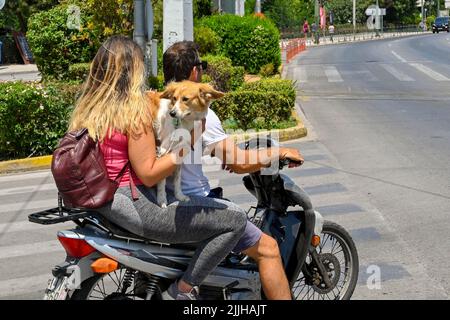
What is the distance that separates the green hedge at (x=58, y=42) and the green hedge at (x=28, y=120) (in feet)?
24.0

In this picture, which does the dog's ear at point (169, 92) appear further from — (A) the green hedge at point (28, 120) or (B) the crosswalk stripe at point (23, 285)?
(A) the green hedge at point (28, 120)

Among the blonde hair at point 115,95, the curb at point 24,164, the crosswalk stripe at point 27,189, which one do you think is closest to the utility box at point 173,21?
the curb at point 24,164

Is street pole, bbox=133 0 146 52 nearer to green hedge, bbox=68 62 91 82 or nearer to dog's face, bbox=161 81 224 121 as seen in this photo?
green hedge, bbox=68 62 91 82

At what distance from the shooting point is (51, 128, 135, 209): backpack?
11.7ft

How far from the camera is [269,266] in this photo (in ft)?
13.0

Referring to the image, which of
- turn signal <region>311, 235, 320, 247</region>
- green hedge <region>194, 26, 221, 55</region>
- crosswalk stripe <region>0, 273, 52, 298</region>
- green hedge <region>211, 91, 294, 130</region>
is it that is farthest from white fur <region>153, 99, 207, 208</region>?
green hedge <region>194, 26, 221, 55</region>

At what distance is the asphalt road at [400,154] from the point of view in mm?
6027

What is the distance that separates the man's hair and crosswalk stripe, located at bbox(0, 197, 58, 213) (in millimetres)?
4664

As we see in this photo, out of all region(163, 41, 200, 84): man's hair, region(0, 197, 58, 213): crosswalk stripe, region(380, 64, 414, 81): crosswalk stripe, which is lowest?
region(0, 197, 58, 213): crosswalk stripe

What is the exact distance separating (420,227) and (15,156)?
22.2ft

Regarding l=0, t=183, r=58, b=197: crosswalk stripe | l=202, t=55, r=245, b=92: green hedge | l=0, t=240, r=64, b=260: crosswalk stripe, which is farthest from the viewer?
l=202, t=55, r=245, b=92: green hedge

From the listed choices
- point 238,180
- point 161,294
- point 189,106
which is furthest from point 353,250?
point 238,180

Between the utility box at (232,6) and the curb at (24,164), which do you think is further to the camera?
the utility box at (232,6)

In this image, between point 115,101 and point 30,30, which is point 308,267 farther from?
point 30,30
